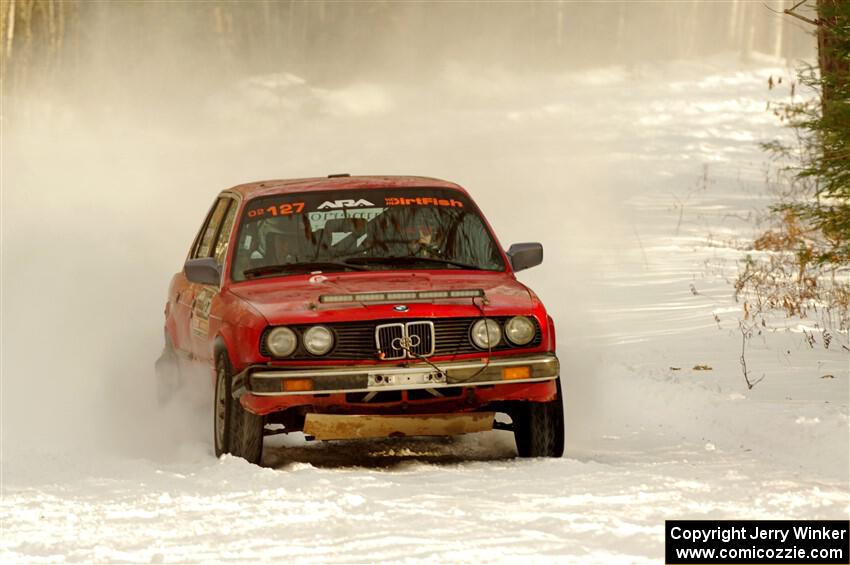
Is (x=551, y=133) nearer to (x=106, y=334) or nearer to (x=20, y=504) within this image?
(x=106, y=334)

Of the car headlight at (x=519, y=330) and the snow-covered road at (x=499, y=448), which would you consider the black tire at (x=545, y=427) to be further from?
the car headlight at (x=519, y=330)

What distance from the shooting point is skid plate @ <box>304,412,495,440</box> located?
8.59 m

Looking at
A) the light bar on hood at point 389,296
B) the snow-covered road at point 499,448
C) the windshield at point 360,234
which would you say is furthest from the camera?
the windshield at point 360,234

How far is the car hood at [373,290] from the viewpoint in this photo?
8703 mm

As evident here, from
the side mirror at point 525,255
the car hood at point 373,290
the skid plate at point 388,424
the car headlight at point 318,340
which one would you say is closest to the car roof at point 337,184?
the side mirror at point 525,255

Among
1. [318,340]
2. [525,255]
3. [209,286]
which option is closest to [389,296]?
[318,340]

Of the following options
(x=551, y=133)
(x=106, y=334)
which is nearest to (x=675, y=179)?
(x=551, y=133)

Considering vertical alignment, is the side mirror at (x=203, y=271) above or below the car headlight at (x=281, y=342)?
above

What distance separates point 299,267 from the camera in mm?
9602

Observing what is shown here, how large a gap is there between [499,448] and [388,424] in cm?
157

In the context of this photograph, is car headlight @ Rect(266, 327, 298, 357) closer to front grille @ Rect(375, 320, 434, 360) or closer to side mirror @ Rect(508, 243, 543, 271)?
front grille @ Rect(375, 320, 434, 360)

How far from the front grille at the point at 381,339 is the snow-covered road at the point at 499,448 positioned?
2.02 ft

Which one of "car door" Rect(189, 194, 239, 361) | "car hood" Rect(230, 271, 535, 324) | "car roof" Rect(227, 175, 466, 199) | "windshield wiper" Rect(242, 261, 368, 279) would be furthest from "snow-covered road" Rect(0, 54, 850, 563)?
"car roof" Rect(227, 175, 466, 199)

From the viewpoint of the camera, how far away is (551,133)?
41844mm
